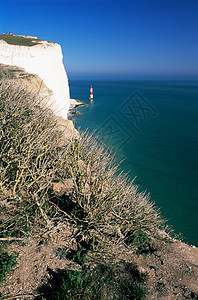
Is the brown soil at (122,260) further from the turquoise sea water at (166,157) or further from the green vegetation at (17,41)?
the green vegetation at (17,41)

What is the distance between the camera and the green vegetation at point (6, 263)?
15.8 ft

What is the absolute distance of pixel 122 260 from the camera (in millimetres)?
6023

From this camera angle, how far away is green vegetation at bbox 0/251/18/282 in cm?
481

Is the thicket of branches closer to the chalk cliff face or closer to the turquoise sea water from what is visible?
the turquoise sea water

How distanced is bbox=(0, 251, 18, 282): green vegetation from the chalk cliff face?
615 inches

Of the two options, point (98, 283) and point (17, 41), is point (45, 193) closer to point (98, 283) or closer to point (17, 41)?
point (98, 283)

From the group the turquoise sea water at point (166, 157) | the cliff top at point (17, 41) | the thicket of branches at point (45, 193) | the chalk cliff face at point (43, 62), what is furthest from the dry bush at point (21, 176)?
the cliff top at point (17, 41)

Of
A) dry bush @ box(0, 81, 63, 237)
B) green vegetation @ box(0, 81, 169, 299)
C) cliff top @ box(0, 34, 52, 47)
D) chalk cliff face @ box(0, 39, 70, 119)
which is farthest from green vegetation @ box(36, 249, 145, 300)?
cliff top @ box(0, 34, 52, 47)

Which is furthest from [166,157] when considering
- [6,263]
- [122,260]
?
[6,263]

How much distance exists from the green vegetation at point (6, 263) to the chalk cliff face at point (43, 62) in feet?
51.2

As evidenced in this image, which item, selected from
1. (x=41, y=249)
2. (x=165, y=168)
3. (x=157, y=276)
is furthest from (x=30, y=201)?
(x=165, y=168)

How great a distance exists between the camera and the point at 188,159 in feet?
78.2

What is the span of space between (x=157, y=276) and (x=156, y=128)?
109 feet

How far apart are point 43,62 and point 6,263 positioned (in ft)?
80.8
